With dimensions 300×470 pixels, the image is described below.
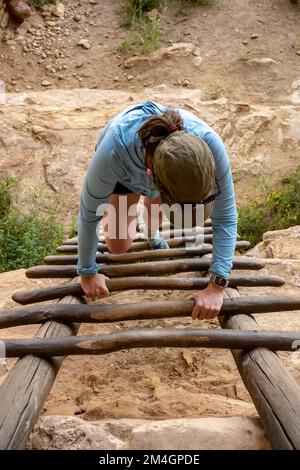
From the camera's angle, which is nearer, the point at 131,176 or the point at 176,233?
the point at 131,176

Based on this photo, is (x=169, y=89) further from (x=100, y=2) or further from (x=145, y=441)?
(x=145, y=441)

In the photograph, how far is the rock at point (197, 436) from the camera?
4.02ft

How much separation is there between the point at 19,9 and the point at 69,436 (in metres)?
5.34

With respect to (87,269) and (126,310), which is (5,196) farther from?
(126,310)

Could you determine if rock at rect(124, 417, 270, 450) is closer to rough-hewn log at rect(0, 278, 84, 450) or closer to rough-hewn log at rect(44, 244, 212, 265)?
rough-hewn log at rect(0, 278, 84, 450)

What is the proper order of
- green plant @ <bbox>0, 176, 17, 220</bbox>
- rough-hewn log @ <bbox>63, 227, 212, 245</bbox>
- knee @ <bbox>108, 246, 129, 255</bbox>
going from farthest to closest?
green plant @ <bbox>0, 176, 17, 220</bbox>, rough-hewn log @ <bbox>63, 227, 212, 245</bbox>, knee @ <bbox>108, 246, 129, 255</bbox>

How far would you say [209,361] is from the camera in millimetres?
2150

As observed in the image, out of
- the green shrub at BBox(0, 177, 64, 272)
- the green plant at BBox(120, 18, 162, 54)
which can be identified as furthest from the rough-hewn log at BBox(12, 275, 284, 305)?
the green plant at BBox(120, 18, 162, 54)

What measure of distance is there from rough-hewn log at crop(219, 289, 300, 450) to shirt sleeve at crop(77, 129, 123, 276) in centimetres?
63

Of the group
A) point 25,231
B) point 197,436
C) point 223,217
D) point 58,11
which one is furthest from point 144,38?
point 197,436

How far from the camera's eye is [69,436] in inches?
50.2

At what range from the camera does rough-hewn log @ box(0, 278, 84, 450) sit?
3.89 ft
